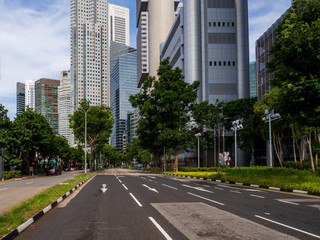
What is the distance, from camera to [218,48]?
3081 inches

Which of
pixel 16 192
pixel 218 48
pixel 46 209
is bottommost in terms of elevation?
pixel 16 192

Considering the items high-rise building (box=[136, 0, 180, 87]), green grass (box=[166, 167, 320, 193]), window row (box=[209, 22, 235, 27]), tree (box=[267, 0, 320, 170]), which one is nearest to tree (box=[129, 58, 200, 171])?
green grass (box=[166, 167, 320, 193])

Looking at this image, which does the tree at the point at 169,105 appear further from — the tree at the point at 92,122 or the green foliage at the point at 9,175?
the green foliage at the point at 9,175

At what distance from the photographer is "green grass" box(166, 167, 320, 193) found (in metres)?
17.5

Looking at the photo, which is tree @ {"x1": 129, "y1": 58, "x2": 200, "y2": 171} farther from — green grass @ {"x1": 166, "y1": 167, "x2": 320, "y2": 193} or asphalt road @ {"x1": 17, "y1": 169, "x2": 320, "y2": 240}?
asphalt road @ {"x1": 17, "y1": 169, "x2": 320, "y2": 240}

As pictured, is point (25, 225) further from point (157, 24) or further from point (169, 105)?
point (157, 24)

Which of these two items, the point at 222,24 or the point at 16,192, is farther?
the point at 222,24

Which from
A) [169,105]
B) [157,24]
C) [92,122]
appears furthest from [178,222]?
[157,24]

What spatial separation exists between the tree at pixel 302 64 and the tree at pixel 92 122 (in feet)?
147

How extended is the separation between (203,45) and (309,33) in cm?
6282

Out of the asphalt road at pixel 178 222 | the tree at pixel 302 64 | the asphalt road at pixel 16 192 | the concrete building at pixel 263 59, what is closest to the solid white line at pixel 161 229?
the asphalt road at pixel 178 222

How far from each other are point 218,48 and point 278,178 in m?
62.2

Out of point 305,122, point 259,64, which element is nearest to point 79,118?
point 259,64

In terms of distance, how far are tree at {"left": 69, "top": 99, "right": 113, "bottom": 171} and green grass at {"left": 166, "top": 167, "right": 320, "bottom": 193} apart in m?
38.1
